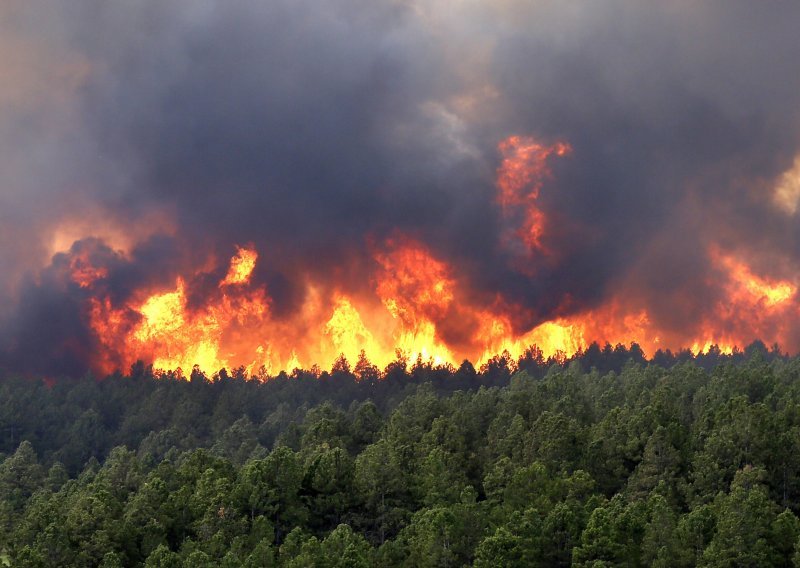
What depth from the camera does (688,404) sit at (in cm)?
19288

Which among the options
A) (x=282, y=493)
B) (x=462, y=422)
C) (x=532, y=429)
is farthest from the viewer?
(x=462, y=422)

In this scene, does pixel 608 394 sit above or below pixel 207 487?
above

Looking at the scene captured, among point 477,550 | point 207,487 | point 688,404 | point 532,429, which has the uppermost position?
point 688,404

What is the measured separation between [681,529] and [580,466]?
36.0 m

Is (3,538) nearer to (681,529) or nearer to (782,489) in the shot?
(681,529)


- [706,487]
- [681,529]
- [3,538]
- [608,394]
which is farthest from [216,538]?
[608,394]

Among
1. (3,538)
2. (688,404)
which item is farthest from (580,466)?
(3,538)

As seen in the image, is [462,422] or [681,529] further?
[462,422]

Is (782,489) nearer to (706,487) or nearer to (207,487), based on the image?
(706,487)

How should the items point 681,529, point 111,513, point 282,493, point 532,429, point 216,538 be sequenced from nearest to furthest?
point 681,529, point 216,538, point 111,513, point 282,493, point 532,429

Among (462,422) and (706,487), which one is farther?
(462,422)

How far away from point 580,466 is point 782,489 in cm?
2878

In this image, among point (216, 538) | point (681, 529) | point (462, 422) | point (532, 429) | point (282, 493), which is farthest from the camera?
point (462, 422)

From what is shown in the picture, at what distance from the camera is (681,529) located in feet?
374
